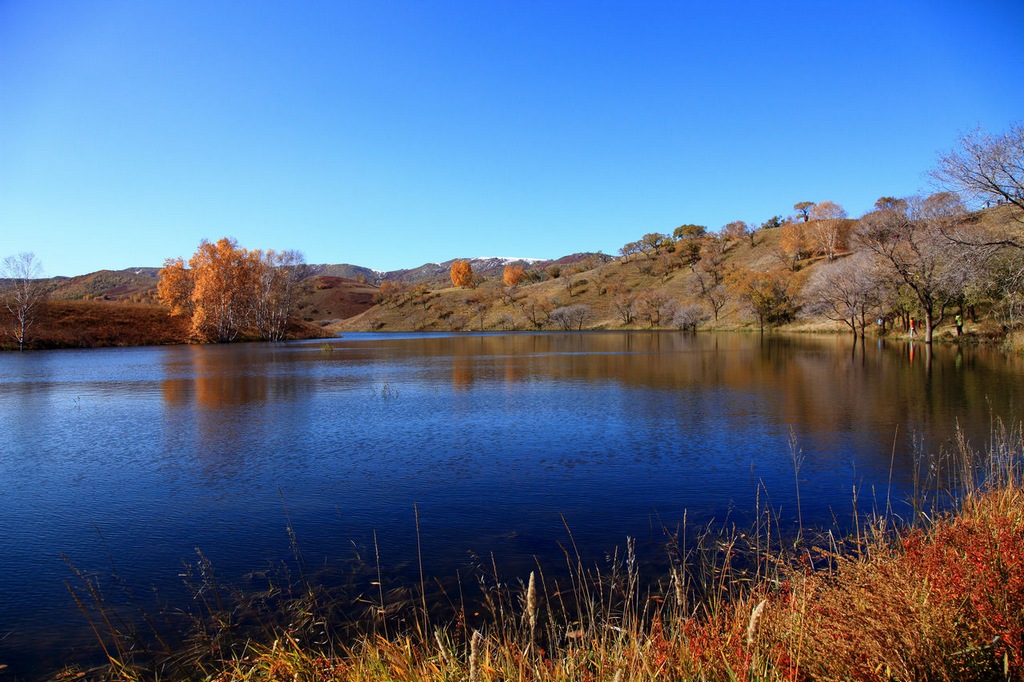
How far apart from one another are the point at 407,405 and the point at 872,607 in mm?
16065

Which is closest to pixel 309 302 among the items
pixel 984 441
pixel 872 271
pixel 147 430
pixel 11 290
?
pixel 11 290

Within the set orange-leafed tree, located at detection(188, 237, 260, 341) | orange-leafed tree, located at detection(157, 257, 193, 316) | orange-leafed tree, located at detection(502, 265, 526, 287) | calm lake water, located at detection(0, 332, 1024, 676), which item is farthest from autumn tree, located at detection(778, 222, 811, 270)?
orange-leafed tree, located at detection(157, 257, 193, 316)

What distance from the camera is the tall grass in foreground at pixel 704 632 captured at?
3.23 meters

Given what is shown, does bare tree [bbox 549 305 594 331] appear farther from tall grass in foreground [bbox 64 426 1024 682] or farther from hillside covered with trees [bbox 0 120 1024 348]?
tall grass in foreground [bbox 64 426 1024 682]

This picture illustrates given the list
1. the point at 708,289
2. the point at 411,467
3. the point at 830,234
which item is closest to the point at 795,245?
the point at 830,234

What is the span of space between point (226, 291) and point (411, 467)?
7161 centimetres

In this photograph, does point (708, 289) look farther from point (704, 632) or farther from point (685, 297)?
point (704, 632)

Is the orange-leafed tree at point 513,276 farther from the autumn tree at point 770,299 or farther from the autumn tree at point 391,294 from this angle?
the autumn tree at point 770,299

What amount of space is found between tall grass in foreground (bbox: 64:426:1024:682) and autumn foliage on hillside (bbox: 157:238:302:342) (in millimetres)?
75286

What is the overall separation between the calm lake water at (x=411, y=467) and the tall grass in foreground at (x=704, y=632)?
1.00 meters

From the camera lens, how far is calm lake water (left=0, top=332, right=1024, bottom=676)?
22.8ft

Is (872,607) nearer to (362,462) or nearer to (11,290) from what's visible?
(362,462)

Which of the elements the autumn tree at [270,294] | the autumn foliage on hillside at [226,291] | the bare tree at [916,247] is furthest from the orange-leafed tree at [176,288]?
the bare tree at [916,247]

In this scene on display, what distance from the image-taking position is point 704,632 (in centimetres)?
388
